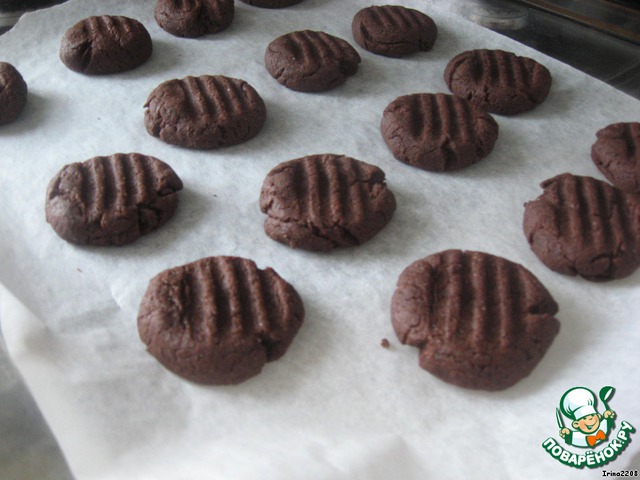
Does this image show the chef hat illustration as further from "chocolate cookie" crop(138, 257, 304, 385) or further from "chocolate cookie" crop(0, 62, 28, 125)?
"chocolate cookie" crop(0, 62, 28, 125)

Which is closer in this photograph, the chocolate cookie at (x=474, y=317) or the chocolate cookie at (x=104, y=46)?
the chocolate cookie at (x=474, y=317)

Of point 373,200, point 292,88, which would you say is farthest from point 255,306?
point 292,88

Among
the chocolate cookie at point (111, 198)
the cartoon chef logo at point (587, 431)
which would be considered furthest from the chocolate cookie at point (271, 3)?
the cartoon chef logo at point (587, 431)

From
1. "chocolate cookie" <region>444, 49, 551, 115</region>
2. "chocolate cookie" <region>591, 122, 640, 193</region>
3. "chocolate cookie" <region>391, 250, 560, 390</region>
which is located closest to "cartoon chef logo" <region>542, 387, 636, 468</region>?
"chocolate cookie" <region>391, 250, 560, 390</region>

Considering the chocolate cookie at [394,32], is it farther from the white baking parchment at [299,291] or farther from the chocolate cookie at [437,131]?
the chocolate cookie at [437,131]

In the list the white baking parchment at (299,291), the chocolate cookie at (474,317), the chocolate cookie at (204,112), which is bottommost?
the white baking parchment at (299,291)

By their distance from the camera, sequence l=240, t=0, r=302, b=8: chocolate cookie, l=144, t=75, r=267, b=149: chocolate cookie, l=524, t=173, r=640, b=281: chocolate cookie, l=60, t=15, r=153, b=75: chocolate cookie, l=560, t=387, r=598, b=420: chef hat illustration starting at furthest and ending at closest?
l=240, t=0, r=302, b=8: chocolate cookie < l=60, t=15, r=153, b=75: chocolate cookie < l=144, t=75, r=267, b=149: chocolate cookie < l=524, t=173, r=640, b=281: chocolate cookie < l=560, t=387, r=598, b=420: chef hat illustration

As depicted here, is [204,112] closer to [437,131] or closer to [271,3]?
[437,131]
